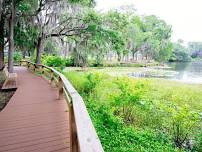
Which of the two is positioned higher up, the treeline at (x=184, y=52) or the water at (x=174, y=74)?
the treeline at (x=184, y=52)

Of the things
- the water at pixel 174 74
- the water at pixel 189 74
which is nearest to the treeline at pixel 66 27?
the water at pixel 174 74

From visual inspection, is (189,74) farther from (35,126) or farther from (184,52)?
(184,52)

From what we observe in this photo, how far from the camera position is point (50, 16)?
55.2ft

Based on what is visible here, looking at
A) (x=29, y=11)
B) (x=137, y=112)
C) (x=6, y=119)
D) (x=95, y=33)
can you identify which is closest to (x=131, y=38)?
(x=95, y=33)

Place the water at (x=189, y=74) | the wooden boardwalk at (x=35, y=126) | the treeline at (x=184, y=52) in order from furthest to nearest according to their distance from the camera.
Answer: the treeline at (x=184, y=52)
the water at (x=189, y=74)
the wooden boardwalk at (x=35, y=126)

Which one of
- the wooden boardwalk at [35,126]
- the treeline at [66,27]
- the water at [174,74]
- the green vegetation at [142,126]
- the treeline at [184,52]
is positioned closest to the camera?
the wooden boardwalk at [35,126]

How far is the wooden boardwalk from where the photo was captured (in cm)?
361

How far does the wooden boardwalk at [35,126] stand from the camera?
3.61m

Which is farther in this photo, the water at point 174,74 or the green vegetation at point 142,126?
the water at point 174,74

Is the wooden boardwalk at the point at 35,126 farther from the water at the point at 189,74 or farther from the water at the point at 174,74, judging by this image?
the water at the point at 189,74

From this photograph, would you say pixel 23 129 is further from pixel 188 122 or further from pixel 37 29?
pixel 37 29

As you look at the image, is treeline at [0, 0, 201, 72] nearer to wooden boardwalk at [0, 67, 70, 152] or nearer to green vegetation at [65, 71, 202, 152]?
wooden boardwalk at [0, 67, 70, 152]

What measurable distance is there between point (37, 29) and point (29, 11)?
10.3 ft

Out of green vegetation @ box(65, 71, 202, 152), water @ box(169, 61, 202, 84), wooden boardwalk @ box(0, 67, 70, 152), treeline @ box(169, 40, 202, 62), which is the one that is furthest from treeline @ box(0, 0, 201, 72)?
treeline @ box(169, 40, 202, 62)
